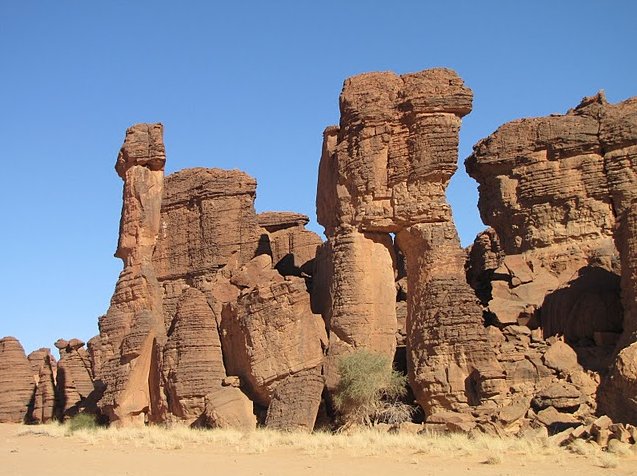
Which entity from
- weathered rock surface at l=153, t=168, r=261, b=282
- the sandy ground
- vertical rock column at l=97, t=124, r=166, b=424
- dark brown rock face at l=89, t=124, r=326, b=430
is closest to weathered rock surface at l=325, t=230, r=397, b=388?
dark brown rock face at l=89, t=124, r=326, b=430

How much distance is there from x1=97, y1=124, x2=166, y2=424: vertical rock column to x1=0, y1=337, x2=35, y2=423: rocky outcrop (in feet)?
36.0

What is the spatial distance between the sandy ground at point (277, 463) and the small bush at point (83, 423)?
24.9 feet

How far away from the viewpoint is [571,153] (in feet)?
110

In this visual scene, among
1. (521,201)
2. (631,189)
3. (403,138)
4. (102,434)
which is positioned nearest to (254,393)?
(102,434)

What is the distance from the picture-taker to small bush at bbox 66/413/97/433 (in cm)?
3422

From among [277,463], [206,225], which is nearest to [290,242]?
[206,225]

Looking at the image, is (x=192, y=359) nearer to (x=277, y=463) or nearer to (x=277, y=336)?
(x=277, y=336)

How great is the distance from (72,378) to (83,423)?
34.5 feet

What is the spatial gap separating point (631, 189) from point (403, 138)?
28.2 ft

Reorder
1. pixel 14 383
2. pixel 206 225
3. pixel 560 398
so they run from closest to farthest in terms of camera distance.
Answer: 1. pixel 560 398
2. pixel 206 225
3. pixel 14 383

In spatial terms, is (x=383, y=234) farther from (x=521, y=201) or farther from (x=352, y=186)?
(x=521, y=201)

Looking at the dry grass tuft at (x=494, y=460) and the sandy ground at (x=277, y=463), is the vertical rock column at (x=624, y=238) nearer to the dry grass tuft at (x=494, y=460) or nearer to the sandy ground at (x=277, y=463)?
the sandy ground at (x=277, y=463)

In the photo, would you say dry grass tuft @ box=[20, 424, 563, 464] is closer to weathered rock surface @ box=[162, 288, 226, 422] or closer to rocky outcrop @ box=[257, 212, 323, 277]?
weathered rock surface @ box=[162, 288, 226, 422]

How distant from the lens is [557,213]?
33.4m
